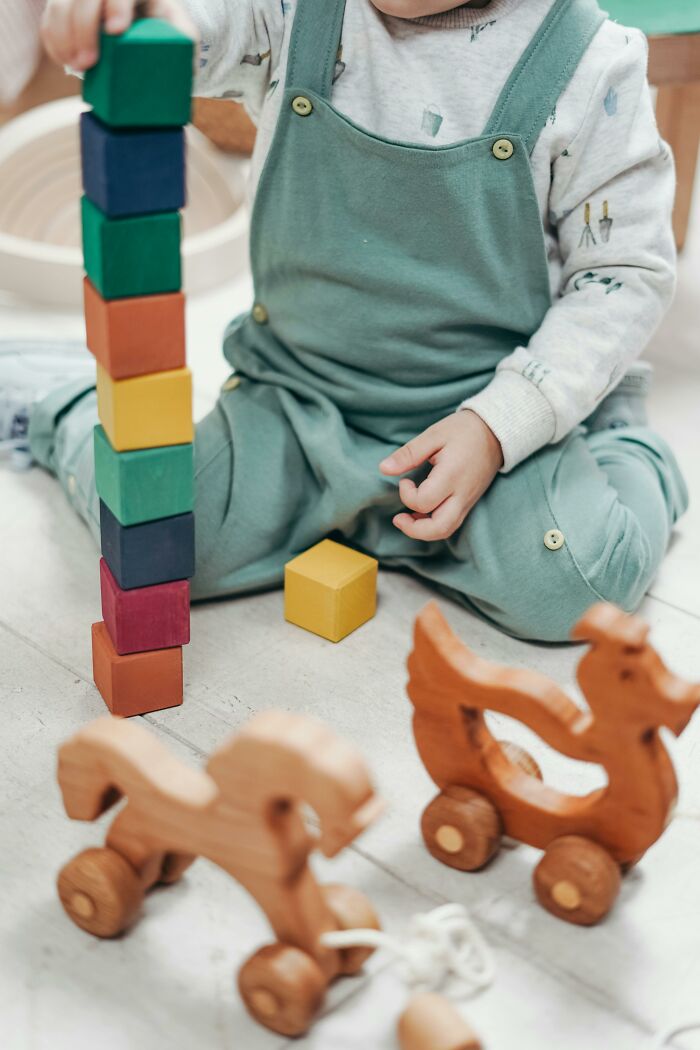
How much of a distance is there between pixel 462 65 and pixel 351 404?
273 millimetres

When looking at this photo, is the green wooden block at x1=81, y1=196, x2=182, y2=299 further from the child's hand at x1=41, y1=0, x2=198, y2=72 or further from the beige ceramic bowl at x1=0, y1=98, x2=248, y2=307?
the beige ceramic bowl at x1=0, y1=98, x2=248, y2=307

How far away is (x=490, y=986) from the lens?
702mm

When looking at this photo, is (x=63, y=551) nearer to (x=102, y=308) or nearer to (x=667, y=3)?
(x=102, y=308)

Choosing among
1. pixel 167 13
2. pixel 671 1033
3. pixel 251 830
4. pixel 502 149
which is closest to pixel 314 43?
pixel 502 149

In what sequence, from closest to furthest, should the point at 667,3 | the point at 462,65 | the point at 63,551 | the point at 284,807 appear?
the point at 284,807 < the point at 462,65 < the point at 63,551 < the point at 667,3

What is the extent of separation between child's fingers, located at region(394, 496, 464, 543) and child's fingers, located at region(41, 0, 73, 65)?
0.42m

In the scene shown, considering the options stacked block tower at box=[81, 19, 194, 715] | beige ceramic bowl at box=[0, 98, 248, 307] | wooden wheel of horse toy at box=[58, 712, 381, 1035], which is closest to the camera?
wooden wheel of horse toy at box=[58, 712, 381, 1035]

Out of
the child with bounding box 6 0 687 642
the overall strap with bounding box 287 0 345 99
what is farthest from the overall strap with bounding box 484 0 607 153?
the overall strap with bounding box 287 0 345 99

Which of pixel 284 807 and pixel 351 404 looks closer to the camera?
pixel 284 807

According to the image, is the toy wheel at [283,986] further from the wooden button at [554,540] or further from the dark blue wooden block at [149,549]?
the wooden button at [554,540]

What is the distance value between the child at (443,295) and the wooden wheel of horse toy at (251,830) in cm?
35

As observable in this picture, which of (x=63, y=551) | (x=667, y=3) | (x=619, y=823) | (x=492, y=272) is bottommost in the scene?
(x=63, y=551)

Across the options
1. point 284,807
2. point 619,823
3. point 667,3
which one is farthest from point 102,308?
point 667,3

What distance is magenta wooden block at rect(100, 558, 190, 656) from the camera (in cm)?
85
